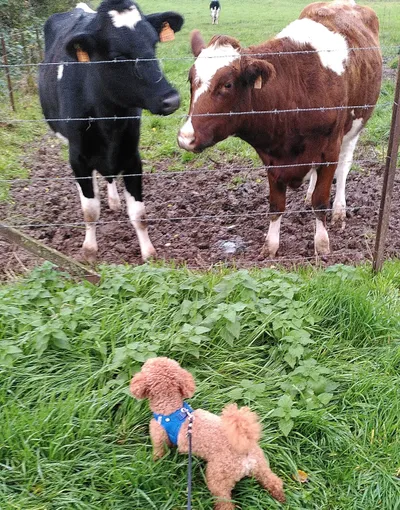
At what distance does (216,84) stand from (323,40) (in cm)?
113

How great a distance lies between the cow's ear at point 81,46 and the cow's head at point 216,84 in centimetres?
75

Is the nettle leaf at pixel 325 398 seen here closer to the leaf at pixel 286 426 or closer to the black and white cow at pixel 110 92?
the leaf at pixel 286 426

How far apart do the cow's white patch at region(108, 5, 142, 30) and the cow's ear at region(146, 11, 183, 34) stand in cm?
42

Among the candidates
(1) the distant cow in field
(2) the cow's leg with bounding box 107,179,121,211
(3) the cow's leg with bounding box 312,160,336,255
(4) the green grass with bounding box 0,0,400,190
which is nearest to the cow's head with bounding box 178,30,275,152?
(4) the green grass with bounding box 0,0,400,190

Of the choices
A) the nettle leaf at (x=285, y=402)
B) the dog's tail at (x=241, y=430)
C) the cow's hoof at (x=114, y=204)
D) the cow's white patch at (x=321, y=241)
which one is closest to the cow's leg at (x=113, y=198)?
the cow's hoof at (x=114, y=204)

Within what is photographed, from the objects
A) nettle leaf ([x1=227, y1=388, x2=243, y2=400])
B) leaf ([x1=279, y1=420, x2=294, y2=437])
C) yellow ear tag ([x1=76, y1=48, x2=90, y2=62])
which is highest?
yellow ear tag ([x1=76, y1=48, x2=90, y2=62])

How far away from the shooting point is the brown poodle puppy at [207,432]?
2173 millimetres

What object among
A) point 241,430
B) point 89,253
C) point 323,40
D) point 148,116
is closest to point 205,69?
point 323,40

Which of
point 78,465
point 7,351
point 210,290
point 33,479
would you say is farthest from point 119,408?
point 210,290

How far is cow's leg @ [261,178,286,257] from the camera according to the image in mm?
4383

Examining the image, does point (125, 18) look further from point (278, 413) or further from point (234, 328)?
point (278, 413)

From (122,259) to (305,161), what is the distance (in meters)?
1.69

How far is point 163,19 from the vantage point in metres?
4.29

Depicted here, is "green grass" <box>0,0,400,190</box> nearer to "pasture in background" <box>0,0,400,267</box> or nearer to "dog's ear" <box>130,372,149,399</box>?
"pasture in background" <box>0,0,400,267</box>
